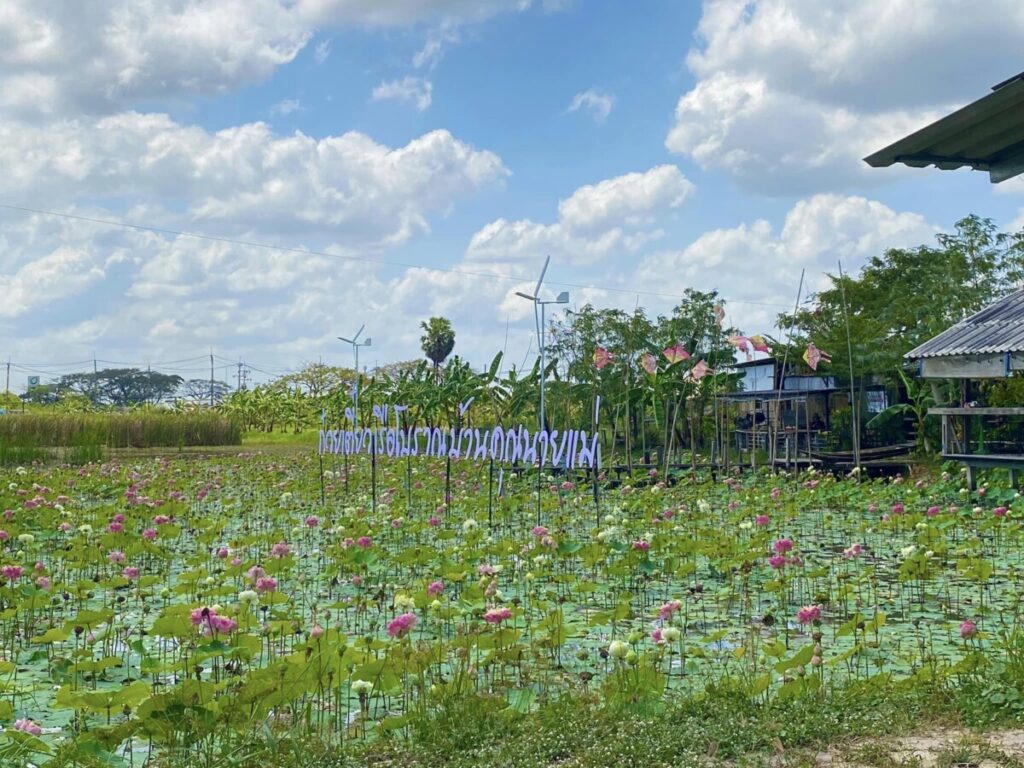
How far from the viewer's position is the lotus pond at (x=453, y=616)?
13.4ft

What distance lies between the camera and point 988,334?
1338 centimetres

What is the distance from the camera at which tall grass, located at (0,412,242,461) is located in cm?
2541

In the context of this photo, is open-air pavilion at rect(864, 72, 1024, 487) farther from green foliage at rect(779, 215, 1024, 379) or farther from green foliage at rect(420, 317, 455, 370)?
green foliage at rect(420, 317, 455, 370)

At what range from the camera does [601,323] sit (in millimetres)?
24031

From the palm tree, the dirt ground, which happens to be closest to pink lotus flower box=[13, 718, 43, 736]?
the dirt ground

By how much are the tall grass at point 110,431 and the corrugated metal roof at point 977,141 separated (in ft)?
64.6

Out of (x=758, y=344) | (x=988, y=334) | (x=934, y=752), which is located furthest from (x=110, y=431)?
(x=934, y=752)

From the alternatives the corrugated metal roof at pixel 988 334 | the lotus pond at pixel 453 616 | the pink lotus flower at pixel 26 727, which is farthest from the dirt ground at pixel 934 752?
the corrugated metal roof at pixel 988 334

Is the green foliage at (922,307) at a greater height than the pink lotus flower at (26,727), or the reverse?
the green foliage at (922,307)

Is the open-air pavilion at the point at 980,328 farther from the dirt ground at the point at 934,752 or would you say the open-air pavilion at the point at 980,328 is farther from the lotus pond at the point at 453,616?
the dirt ground at the point at 934,752

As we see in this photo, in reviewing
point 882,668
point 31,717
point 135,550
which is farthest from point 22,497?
point 882,668

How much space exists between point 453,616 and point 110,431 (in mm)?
26159

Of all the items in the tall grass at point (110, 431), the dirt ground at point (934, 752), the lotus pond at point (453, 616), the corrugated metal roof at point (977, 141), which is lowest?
the dirt ground at point (934, 752)

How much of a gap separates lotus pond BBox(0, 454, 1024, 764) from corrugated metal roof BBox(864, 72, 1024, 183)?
6.71 feet
